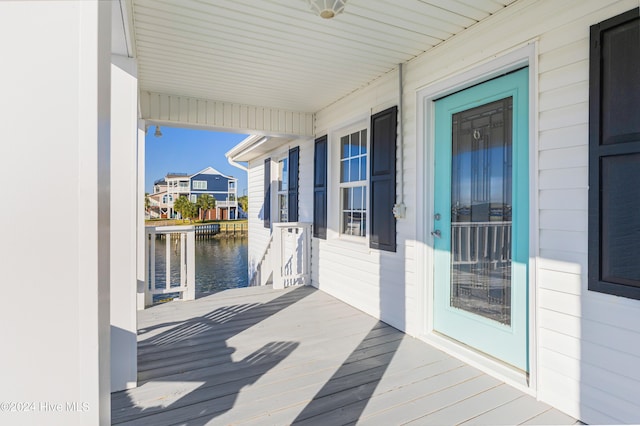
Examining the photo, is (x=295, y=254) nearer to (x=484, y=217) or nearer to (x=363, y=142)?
(x=363, y=142)

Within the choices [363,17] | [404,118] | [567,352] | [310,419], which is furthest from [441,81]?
[310,419]

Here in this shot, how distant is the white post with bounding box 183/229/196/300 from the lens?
4.27 m

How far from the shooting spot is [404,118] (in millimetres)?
3254

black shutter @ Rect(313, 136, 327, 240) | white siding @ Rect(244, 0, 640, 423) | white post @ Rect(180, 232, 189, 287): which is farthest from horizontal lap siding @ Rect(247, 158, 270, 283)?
white siding @ Rect(244, 0, 640, 423)

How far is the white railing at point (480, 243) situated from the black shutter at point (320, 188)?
7.09ft

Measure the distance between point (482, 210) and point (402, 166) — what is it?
0.92 metres

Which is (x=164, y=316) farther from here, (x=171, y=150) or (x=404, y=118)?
(x=171, y=150)

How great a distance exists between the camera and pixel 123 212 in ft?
7.11

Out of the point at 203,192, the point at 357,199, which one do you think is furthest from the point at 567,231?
the point at 203,192

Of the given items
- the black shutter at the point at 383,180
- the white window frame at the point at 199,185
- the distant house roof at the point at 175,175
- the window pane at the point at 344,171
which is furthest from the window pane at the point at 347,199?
the distant house roof at the point at 175,175

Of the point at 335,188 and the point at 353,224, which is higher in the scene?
the point at 335,188

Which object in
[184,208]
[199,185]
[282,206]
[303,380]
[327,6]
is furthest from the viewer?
[199,185]

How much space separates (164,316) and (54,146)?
3.41 m

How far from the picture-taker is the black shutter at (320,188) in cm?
470
